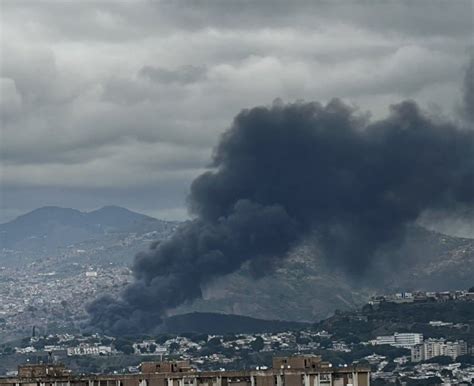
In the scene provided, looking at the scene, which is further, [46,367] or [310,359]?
[46,367]

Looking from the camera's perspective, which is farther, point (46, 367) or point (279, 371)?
point (46, 367)

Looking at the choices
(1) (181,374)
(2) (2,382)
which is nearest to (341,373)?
(1) (181,374)

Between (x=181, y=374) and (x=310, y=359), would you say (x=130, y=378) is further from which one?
(x=310, y=359)

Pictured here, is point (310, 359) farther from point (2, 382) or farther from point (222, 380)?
point (2, 382)

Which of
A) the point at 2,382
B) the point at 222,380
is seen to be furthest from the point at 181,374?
the point at 2,382
